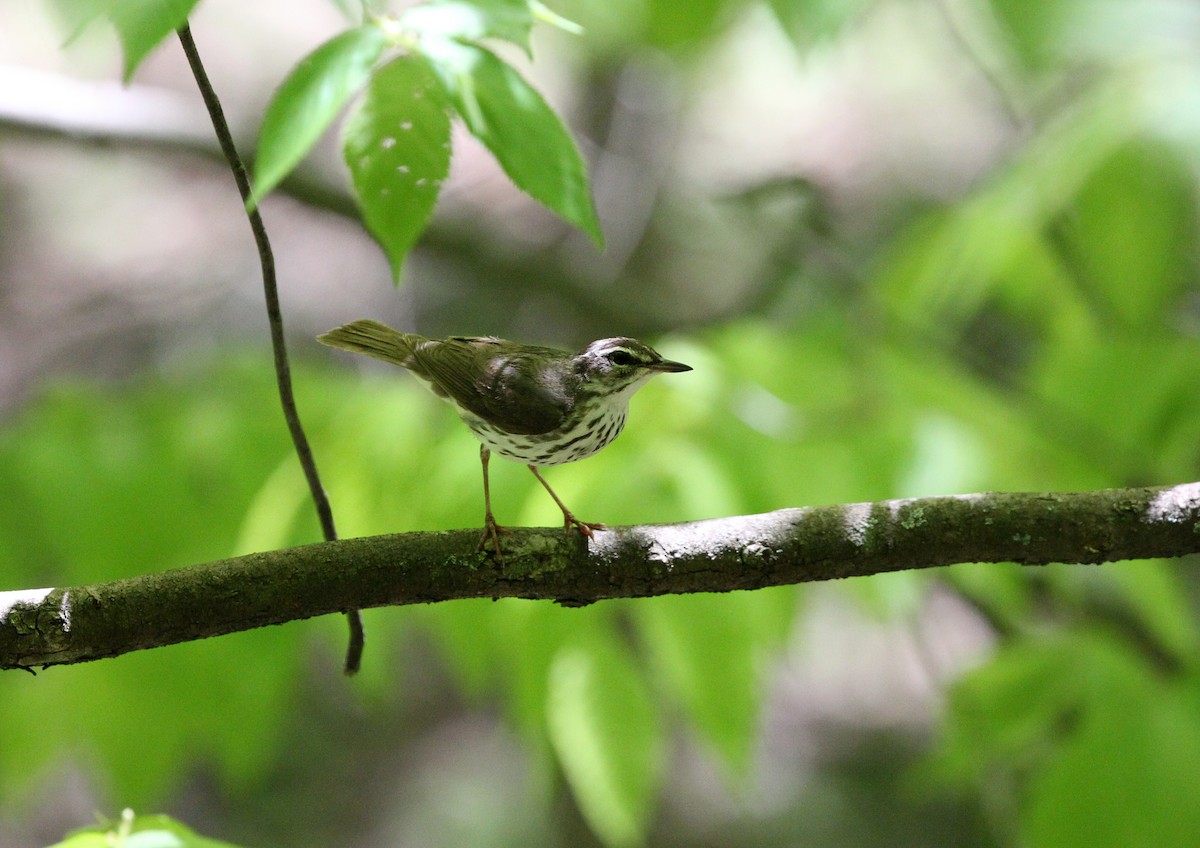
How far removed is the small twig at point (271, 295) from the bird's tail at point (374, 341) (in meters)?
0.46

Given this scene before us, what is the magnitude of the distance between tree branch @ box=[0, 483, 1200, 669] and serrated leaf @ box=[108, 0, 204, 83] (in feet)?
3.00

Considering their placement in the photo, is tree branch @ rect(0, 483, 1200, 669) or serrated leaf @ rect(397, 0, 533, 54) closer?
serrated leaf @ rect(397, 0, 533, 54)

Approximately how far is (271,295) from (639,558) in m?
0.87

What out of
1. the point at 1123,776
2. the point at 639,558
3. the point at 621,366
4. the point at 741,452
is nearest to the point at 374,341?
the point at 621,366

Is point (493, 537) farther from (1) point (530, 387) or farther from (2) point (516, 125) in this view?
(2) point (516, 125)

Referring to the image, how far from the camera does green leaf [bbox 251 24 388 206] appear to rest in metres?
1.54

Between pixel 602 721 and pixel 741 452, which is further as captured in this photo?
pixel 741 452

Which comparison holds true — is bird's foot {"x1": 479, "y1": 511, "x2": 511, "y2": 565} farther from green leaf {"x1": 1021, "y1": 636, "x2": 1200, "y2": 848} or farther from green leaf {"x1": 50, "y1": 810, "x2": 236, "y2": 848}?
green leaf {"x1": 1021, "y1": 636, "x2": 1200, "y2": 848}

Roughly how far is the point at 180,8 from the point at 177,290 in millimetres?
6615

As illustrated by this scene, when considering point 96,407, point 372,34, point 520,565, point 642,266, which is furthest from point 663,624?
point 642,266

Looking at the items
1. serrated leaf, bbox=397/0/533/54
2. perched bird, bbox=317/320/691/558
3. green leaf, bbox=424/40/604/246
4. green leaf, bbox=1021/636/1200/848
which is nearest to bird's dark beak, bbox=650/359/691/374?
perched bird, bbox=317/320/691/558

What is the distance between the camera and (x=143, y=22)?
140cm

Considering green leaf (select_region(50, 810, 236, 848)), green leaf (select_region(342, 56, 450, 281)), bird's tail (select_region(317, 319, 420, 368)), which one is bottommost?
green leaf (select_region(50, 810, 236, 848))

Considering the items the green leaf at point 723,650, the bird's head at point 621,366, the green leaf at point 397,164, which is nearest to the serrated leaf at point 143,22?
the green leaf at point 397,164
